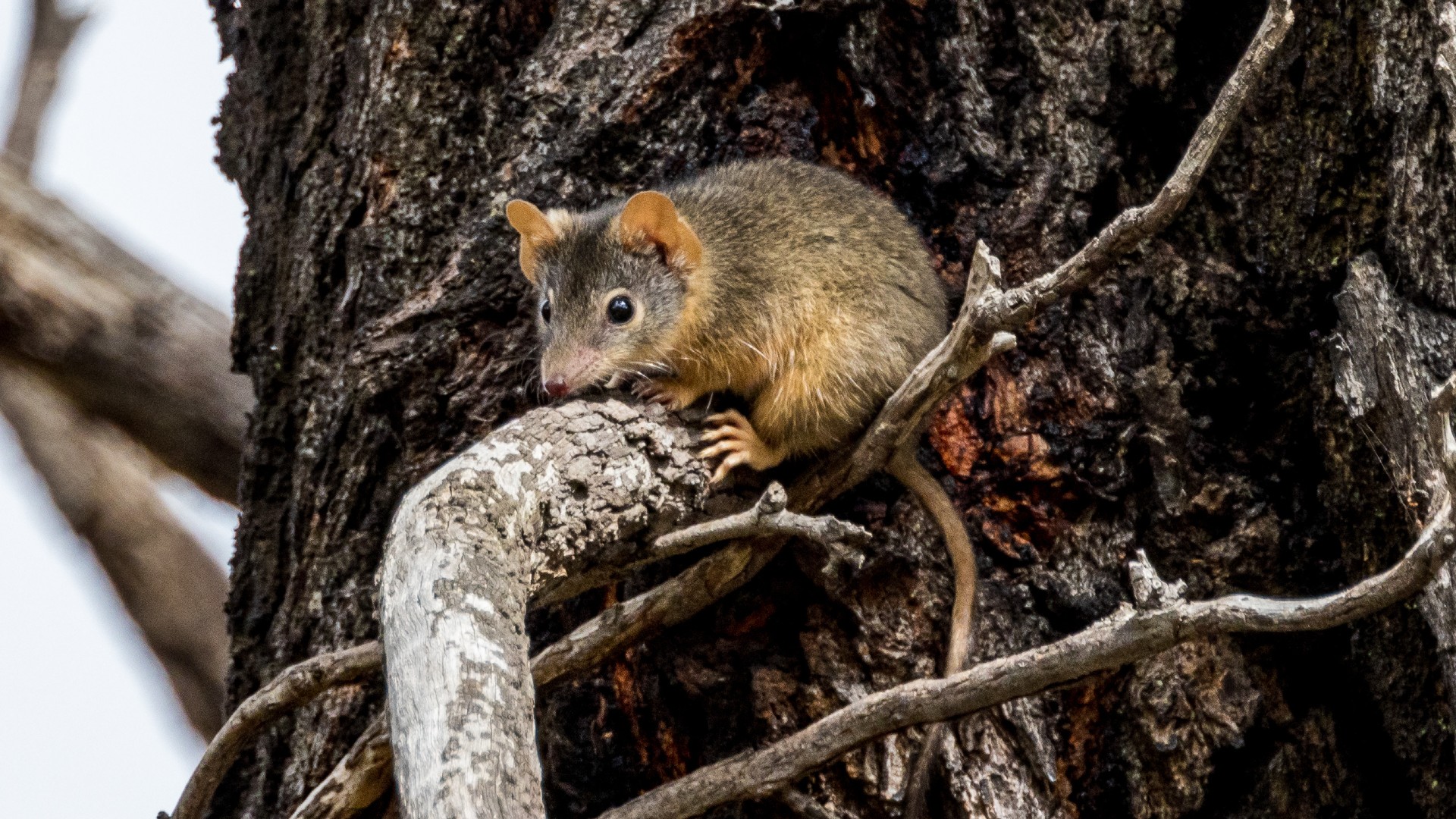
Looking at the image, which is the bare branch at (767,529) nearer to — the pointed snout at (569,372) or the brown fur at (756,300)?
the brown fur at (756,300)

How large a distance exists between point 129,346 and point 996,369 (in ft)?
12.7

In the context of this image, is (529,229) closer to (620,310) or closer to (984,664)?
(620,310)

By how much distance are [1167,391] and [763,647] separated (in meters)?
1.20

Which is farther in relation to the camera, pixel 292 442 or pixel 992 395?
pixel 292 442

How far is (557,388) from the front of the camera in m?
3.70

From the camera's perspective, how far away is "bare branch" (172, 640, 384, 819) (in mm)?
3230

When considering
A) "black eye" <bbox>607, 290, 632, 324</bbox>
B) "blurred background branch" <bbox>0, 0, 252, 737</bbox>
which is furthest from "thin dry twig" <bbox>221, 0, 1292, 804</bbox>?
"blurred background branch" <bbox>0, 0, 252, 737</bbox>

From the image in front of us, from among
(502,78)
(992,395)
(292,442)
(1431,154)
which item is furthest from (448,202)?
(1431,154)

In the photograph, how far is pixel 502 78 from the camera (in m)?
4.12

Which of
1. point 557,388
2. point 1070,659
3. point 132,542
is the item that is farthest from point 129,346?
point 1070,659

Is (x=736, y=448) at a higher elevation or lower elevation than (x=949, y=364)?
lower

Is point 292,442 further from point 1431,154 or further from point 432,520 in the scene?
point 1431,154

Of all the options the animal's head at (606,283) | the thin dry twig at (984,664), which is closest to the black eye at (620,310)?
the animal's head at (606,283)

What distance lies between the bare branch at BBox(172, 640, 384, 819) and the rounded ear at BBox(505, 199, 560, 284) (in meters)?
1.11
